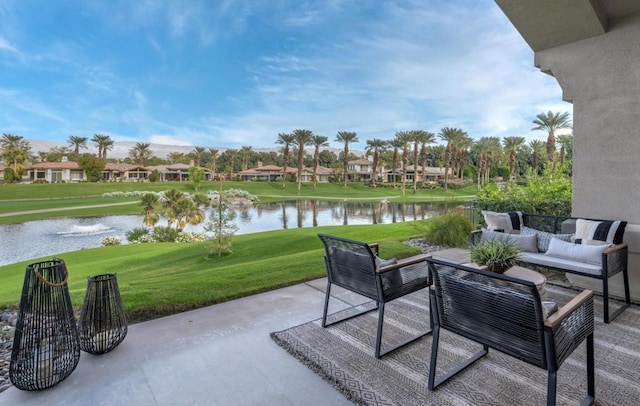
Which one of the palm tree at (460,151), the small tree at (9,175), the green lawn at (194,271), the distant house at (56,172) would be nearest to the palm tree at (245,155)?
the distant house at (56,172)

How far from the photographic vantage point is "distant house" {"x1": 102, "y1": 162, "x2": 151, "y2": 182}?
131 ft

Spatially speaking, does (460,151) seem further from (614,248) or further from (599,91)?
(614,248)

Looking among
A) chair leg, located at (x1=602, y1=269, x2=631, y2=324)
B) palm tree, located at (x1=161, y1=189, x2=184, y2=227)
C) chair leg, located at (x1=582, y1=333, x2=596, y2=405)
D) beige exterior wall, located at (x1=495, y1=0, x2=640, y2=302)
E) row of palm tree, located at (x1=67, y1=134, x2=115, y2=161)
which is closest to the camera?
chair leg, located at (x1=582, y1=333, x2=596, y2=405)

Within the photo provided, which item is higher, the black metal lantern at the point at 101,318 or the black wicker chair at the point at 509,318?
the black wicker chair at the point at 509,318

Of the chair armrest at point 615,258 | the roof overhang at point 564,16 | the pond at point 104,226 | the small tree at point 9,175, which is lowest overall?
the pond at point 104,226

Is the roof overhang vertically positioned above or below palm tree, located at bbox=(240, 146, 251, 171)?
below

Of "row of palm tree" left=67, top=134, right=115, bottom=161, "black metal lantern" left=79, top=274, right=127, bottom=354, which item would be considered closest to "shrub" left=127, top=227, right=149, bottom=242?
"black metal lantern" left=79, top=274, right=127, bottom=354

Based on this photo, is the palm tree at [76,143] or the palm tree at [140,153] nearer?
the palm tree at [76,143]

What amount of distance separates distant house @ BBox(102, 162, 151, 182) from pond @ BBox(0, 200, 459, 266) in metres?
21.0

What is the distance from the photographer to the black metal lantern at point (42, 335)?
1785mm

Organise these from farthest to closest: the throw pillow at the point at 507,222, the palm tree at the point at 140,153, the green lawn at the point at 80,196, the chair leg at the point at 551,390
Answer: the palm tree at the point at 140,153
the green lawn at the point at 80,196
the throw pillow at the point at 507,222
the chair leg at the point at 551,390

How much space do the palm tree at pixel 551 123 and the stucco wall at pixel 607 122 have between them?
76.8 feet

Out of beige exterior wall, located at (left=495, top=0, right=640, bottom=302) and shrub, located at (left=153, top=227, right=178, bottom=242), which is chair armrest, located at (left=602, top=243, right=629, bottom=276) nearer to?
beige exterior wall, located at (left=495, top=0, right=640, bottom=302)

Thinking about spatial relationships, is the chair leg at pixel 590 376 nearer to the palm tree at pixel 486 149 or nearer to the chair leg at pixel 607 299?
the chair leg at pixel 607 299
